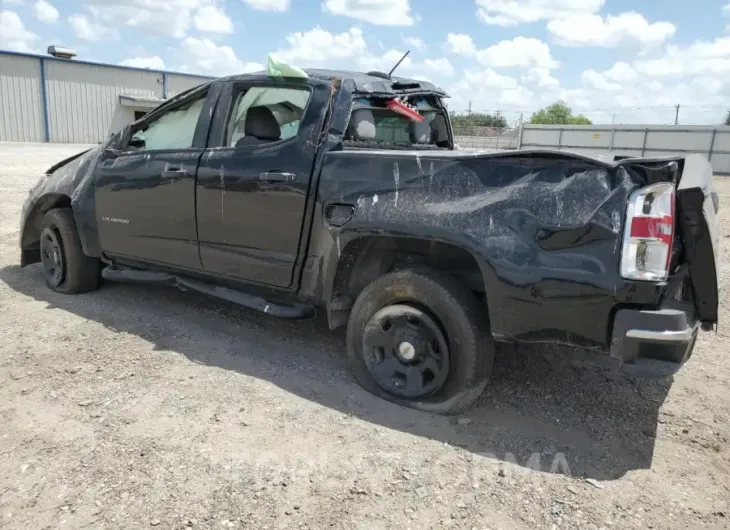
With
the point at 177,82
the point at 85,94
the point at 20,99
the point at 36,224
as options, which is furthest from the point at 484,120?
the point at 36,224

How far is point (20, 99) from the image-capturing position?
26.0 metres

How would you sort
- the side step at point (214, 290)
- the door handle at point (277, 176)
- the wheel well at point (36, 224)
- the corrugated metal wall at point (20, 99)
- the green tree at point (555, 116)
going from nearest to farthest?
1. the door handle at point (277, 176)
2. the side step at point (214, 290)
3. the wheel well at point (36, 224)
4. the corrugated metal wall at point (20, 99)
5. the green tree at point (555, 116)

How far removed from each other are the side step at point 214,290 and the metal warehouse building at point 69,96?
21.7 meters

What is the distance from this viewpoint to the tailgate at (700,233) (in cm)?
263

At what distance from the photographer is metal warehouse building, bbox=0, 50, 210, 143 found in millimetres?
25797

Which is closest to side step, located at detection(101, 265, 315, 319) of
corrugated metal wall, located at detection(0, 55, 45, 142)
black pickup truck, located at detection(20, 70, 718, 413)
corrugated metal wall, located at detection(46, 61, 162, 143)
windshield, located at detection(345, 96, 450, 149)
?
black pickup truck, located at detection(20, 70, 718, 413)

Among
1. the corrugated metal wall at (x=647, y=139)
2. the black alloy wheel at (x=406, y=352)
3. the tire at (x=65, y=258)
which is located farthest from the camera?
the corrugated metal wall at (x=647, y=139)

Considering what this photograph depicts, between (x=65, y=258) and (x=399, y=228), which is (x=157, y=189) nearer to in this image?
(x=65, y=258)

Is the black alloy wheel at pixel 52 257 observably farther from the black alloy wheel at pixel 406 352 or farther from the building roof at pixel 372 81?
the black alloy wheel at pixel 406 352

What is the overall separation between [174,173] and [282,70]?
110 centimetres

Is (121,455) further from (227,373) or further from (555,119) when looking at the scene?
(555,119)

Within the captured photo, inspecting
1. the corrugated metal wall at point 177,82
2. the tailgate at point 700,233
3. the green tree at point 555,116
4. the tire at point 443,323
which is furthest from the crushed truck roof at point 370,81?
the green tree at point 555,116

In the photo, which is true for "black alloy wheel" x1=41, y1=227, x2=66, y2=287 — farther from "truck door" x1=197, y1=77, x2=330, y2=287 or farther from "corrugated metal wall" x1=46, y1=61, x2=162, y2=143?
"corrugated metal wall" x1=46, y1=61, x2=162, y2=143

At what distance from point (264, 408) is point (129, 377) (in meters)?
0.98
